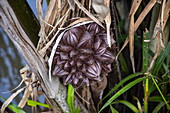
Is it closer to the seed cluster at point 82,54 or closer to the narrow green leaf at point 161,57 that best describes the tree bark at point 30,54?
the seed cluster at point 82,54

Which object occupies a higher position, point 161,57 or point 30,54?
point 30,54

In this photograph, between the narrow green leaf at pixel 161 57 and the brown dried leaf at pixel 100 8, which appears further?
the narrow green leaf at pixel 161 57

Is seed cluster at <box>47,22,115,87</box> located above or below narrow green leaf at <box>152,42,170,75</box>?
above

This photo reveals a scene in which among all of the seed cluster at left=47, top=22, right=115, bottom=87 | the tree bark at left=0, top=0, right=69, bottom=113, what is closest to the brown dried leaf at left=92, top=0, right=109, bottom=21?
the seed cluster at left=47, top=22, right=115, bottom=87

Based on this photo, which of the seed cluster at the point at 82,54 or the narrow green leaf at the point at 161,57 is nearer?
the seed cluster at the point at 82,54

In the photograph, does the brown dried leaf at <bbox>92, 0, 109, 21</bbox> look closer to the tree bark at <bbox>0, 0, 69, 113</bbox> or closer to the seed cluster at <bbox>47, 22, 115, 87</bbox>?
the seed cluster at <bbox>47, 22, 115, 87</bbox>

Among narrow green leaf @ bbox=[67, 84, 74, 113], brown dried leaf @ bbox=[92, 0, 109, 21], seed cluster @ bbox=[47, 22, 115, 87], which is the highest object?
brown dried leaf @ bbox=[92, 0, 109, 21]

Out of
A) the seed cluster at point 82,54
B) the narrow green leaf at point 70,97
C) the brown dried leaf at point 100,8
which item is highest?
the brown dried leaf at point 100,8

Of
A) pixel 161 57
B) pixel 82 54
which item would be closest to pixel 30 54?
pixel 82 54

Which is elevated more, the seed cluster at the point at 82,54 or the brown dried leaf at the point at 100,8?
the brown dried leaf at the point at 100,8

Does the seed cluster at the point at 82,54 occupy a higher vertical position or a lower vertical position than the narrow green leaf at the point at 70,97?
higher

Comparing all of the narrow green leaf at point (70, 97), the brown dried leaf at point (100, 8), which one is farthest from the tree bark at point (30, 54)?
the brown dried leaf at point (100, 8)

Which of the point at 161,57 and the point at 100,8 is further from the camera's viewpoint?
the point at 161,57

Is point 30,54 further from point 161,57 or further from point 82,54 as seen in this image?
point 161,57
